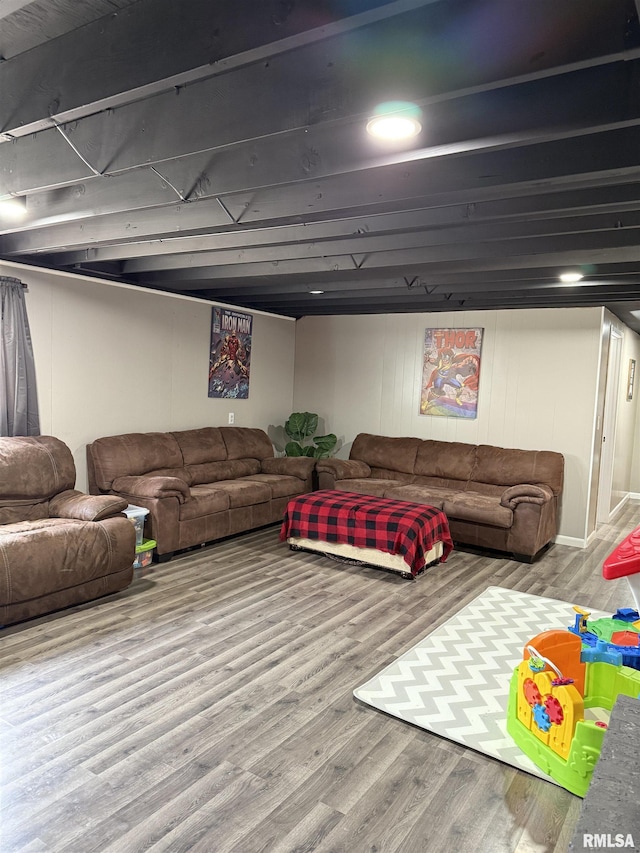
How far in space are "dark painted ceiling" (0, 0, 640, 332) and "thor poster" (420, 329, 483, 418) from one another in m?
2.56

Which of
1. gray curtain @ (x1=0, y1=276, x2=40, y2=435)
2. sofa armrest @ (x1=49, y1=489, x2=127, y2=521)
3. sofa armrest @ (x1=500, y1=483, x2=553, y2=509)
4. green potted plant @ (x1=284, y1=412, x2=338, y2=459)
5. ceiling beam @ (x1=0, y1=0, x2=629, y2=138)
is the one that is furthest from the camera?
green potted plant @ (x1=284, y1=412, x2=338, y2=459)

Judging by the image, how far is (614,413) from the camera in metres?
6.71

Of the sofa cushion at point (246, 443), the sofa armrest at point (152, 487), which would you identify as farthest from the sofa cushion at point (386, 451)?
the sofa armrest at point (152, 487)

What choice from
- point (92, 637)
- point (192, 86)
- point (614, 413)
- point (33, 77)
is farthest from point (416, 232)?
point (614, 413)

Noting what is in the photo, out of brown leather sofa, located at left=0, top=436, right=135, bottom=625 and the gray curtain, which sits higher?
the gray curtain

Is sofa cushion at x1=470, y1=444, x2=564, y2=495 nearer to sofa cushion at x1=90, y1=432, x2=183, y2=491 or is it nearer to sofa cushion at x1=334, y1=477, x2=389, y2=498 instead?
sofa cushion at x1=334, y1=477, x2=389, y2=498

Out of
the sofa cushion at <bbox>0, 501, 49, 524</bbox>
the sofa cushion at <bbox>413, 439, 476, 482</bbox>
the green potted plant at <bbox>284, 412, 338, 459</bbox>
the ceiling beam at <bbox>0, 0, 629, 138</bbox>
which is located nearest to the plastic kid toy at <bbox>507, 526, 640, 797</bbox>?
the ceiling beam at <bbox>0, 0, 629, 138</bbox>

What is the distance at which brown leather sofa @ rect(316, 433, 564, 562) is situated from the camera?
16.5ft

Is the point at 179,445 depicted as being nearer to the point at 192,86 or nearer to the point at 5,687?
the point at 5,687

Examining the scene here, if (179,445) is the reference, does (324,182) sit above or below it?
above

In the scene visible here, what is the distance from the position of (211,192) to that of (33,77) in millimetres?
787

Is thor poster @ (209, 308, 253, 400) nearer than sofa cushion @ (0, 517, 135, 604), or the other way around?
sofa cushion @ (0, 517, 135, 604)

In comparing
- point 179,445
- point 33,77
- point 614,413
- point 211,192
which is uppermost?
point 33,77

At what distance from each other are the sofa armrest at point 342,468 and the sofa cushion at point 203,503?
53.9 inches
